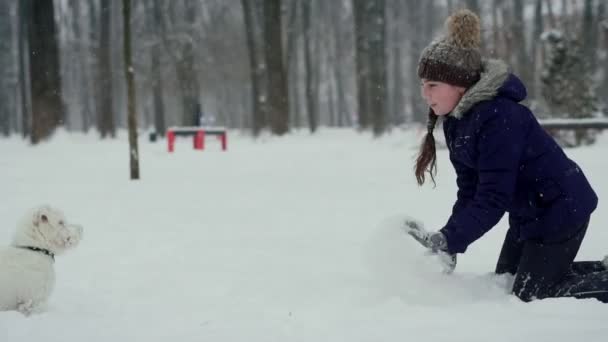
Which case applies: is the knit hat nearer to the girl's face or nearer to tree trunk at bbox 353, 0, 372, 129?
the girl's face

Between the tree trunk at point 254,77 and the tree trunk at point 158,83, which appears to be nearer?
the tree trunk at point 254,77

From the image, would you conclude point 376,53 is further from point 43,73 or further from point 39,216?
point 39,216

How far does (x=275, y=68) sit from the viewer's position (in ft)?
57.8

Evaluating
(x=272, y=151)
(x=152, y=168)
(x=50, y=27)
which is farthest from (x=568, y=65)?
(x=50, y=27)

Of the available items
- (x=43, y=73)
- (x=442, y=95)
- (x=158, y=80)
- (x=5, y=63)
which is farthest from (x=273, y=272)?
(x=5, y=63)

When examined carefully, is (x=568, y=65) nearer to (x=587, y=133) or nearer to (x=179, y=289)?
(x=587, y=133)

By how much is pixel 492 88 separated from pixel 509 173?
0.42m

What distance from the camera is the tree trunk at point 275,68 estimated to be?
688 inches

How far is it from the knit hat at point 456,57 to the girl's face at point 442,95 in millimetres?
32

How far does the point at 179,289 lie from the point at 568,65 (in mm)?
16994

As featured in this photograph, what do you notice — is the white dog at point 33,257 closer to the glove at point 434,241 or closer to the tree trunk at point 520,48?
the glove at point 434,241

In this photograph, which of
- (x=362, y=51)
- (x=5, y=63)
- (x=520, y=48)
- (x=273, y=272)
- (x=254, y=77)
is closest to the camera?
(x=273, y=272)

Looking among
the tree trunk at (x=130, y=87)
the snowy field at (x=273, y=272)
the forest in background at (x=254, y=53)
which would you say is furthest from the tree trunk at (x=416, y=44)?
the tree trunk at (x=130, y=87)

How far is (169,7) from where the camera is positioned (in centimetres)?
2697
